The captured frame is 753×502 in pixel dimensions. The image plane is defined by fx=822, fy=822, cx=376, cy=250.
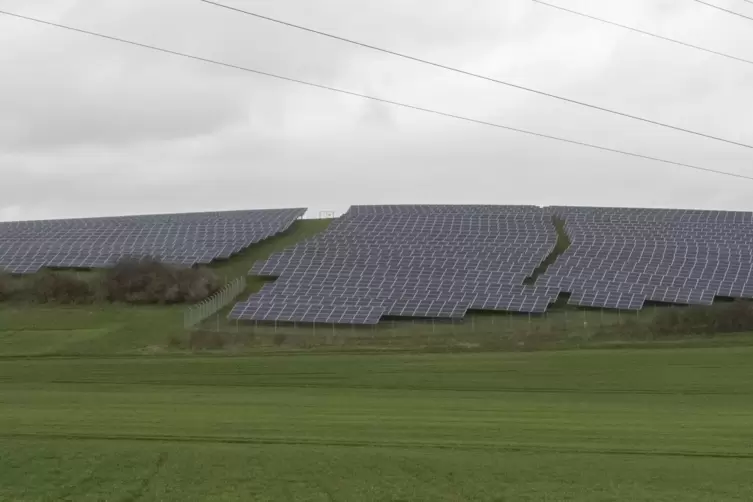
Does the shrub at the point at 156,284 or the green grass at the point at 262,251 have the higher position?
the shrub at the point at 156,284

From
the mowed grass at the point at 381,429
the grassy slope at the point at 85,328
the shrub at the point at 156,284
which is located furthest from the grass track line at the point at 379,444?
the shrub at the point at 156,284

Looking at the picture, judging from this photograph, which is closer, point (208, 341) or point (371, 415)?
point (371, 415)

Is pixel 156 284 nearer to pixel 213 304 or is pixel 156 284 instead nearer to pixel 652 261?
pixel 213 304

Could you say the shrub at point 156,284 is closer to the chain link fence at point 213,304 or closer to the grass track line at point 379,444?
the chain link fence at point 213,304

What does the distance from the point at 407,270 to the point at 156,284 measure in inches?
649

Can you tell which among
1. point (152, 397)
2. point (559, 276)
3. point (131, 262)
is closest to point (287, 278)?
point (131, 262)

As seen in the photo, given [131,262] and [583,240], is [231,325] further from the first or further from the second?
[583,240]

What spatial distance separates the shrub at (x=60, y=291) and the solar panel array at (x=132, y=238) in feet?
17.4

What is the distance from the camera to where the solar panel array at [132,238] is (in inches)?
2413

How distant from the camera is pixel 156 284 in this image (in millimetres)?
53688

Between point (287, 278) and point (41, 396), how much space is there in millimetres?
25988

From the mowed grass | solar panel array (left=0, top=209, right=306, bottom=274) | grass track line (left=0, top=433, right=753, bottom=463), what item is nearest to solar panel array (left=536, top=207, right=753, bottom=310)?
the mowed grass

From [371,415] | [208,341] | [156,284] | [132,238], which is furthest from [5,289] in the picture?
[371,415]

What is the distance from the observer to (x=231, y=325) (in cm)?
4744
